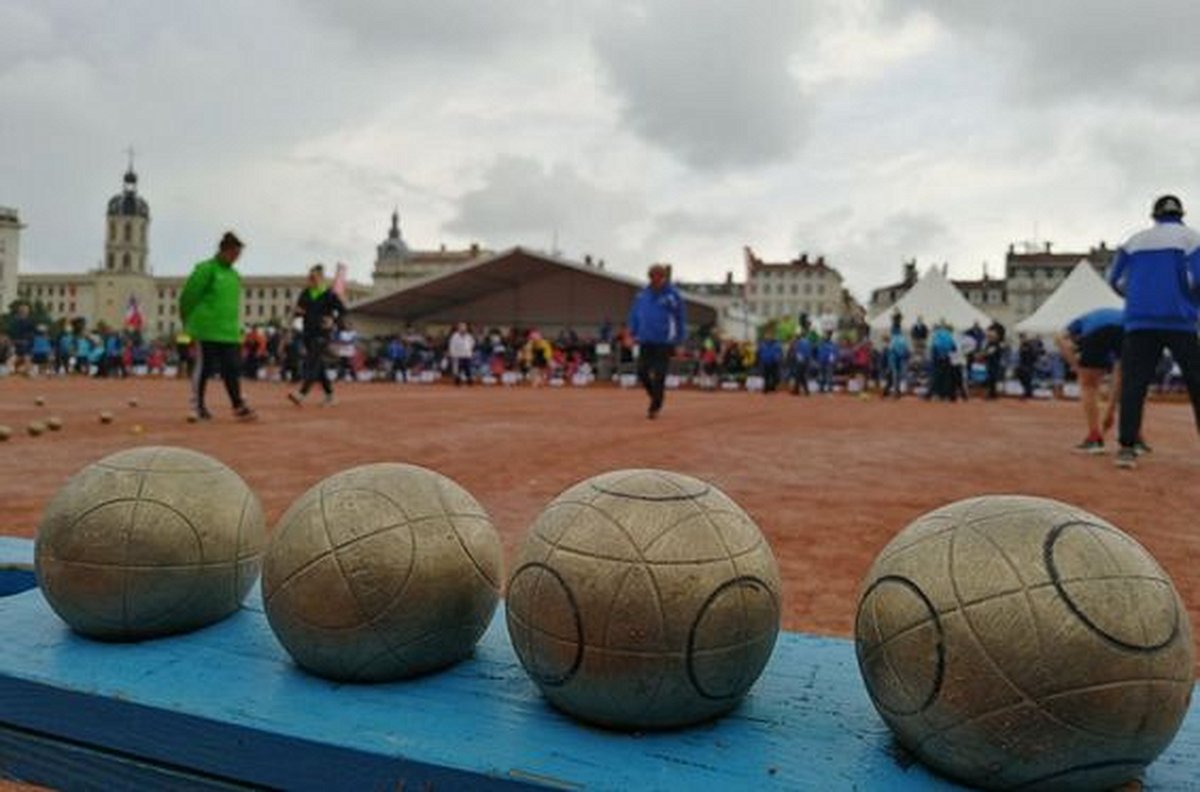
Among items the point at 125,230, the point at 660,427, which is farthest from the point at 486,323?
the point at 125,230

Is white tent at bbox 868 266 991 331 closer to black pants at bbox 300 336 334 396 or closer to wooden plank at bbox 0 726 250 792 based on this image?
black pants at bbox 300 336 334 396

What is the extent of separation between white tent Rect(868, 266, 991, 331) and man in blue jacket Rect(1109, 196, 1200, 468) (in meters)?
28.0

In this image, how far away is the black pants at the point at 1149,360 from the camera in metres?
7.31

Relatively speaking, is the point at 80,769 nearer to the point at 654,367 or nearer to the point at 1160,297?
the point at 1160,297

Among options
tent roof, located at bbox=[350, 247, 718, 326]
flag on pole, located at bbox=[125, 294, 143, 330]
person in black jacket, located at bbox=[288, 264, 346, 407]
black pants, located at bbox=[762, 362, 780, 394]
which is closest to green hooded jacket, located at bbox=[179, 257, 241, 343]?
person in black jacket, located at bbox=[288, 264, 346, 407]

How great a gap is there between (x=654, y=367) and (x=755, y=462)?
5.28 m

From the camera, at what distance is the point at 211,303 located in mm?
10586

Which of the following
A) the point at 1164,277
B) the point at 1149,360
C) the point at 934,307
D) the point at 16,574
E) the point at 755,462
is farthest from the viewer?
the point at 934,307

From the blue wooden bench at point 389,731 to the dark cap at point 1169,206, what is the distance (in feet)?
21.3

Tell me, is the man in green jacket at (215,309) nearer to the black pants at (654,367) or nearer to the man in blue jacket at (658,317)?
the man in blue jacket at (658,317)

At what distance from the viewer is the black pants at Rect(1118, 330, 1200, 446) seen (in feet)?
24.0

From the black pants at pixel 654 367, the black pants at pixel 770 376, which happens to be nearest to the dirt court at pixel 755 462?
the black pants at pixel 654 367

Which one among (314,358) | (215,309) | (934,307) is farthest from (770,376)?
(215,309)

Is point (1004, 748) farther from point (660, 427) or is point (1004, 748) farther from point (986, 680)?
point (660, 427)
